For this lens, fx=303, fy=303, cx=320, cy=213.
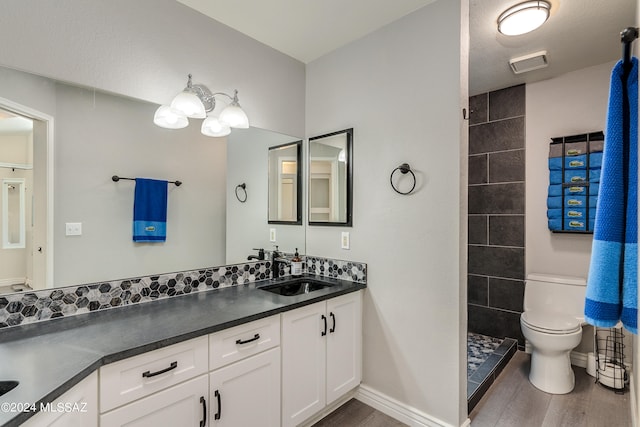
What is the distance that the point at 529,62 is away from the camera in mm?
2492

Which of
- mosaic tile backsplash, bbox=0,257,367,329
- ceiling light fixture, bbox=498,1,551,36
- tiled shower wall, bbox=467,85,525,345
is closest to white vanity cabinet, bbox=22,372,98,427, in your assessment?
mosaic tile backsplash, bbox=0,257,367,329

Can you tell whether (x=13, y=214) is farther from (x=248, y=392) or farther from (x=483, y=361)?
(x=483, y=361)

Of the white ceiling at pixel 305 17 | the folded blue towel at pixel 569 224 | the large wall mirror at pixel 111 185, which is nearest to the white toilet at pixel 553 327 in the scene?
the folded blue towel at pixel 569 224

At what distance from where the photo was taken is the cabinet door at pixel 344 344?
6.35 feet

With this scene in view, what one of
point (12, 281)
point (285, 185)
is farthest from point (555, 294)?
point (12, 281)

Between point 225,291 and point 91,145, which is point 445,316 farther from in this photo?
point 91,145

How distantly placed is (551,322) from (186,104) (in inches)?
118

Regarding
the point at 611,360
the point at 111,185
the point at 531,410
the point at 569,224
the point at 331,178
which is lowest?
the point at 531,410

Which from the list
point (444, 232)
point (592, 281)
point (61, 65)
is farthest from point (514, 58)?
point (61, 65)

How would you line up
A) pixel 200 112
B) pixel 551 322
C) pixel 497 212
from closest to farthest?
pixel 200 112, pixel 551 322, pixel 497 212

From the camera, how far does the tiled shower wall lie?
9.61 feet

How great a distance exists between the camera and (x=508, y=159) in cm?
299

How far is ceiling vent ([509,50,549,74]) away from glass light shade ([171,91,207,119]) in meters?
2.48

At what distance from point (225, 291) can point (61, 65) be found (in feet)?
4.72
